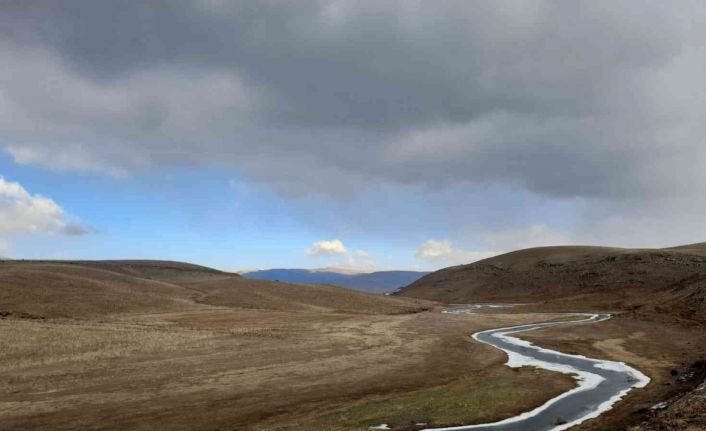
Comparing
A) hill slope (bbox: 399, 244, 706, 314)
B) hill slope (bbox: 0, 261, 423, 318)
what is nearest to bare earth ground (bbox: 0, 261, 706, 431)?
hill slope (bbox: 0, 261, 423, 318)

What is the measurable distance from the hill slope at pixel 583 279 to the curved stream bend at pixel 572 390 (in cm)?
7130

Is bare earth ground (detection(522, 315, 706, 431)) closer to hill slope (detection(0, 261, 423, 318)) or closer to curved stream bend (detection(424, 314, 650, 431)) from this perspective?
curved stream bend (detection(424, 314, 650, 431))

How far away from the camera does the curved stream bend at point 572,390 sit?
2502 centimetres

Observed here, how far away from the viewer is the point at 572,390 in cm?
3294

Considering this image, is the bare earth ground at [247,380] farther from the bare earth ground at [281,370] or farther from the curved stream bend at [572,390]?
the curved stream bend at [572,390]

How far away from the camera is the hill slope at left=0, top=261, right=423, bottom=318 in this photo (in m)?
81.6

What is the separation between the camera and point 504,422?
25344 mm

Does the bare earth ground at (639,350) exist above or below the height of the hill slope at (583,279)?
below

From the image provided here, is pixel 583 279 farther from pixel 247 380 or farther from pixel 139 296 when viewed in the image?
pixel 247 380

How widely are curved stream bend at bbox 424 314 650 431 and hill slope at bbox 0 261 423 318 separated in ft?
181

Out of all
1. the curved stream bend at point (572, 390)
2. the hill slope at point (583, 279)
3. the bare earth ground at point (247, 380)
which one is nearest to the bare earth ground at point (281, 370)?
the bare earth ground at point (247, 380)

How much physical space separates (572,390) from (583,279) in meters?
132

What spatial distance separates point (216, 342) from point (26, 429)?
1091 inches

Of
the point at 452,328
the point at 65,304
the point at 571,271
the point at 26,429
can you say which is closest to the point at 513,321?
the point at 452,328
